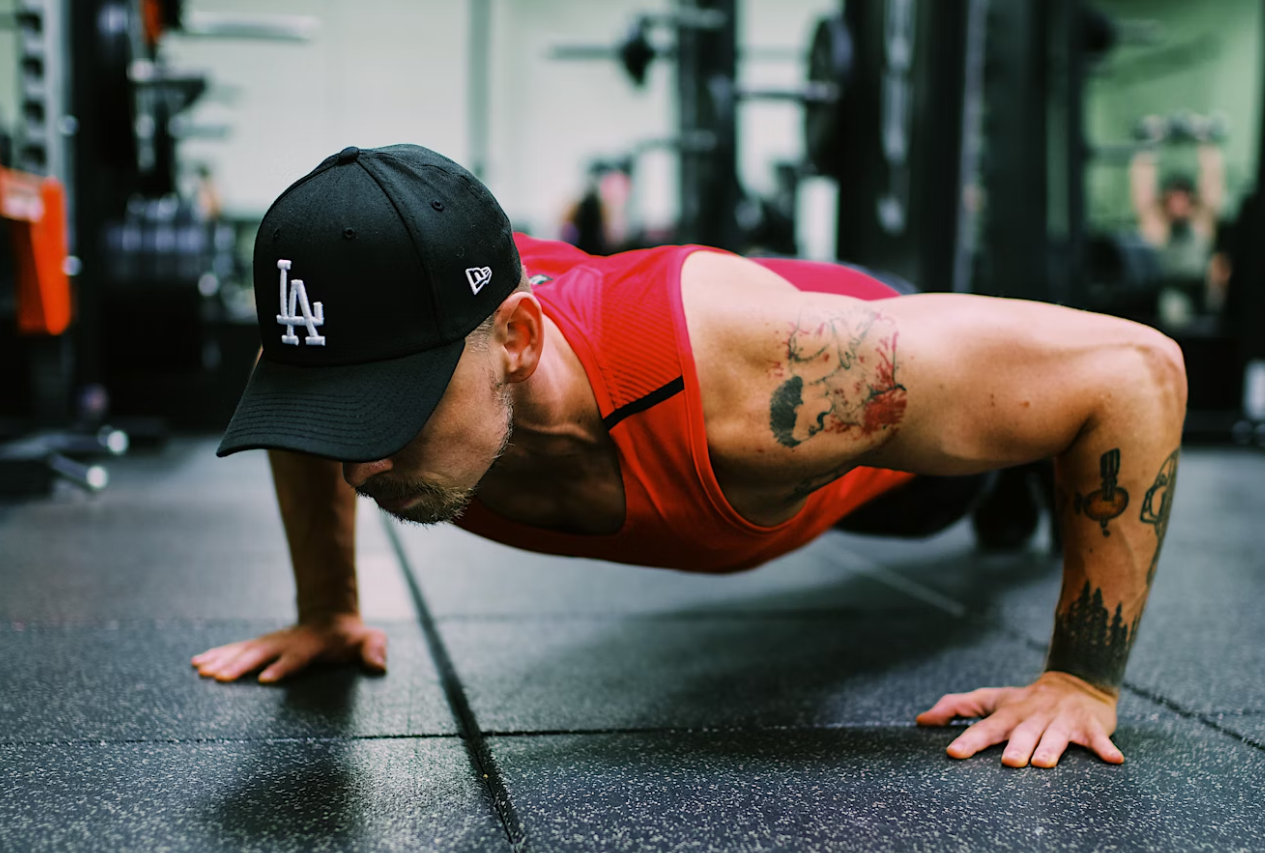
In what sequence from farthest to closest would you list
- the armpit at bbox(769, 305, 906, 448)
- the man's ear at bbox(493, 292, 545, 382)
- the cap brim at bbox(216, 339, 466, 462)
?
the armpit at bbox(769, 305, 906, 448)
the man's ear at bbox(493, 292, 545, 382)
the cap brim at bbox(216, 339, 466, 462)

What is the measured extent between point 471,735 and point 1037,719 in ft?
1.92

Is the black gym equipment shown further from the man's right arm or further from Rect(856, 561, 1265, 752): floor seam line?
the man's right arm

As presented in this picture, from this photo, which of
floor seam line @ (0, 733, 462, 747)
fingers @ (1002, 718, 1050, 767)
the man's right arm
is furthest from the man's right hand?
fingers @ (1002, 718, 1050, 767)

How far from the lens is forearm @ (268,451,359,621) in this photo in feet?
4.31

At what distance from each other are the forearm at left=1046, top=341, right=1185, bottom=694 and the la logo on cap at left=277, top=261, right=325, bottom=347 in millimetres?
768

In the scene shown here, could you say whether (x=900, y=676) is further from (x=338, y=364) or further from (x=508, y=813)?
(x=338, y=364)

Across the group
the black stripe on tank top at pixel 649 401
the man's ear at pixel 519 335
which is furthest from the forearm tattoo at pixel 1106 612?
the man's ear at pixel 519 335

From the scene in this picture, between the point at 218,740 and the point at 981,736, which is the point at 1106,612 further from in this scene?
the point at 218,740

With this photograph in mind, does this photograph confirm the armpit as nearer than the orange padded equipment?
Yes

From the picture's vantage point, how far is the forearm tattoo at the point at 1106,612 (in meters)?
1.15

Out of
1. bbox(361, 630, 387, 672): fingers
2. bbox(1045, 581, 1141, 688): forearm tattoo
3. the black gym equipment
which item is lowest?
bbox(361, 630, 387, 672): fingers

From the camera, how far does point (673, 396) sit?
3.44ft

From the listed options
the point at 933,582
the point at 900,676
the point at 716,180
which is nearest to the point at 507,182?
the point at 716,180

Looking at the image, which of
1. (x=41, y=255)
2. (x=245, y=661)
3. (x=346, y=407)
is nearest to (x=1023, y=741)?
(x=346, y=407)
